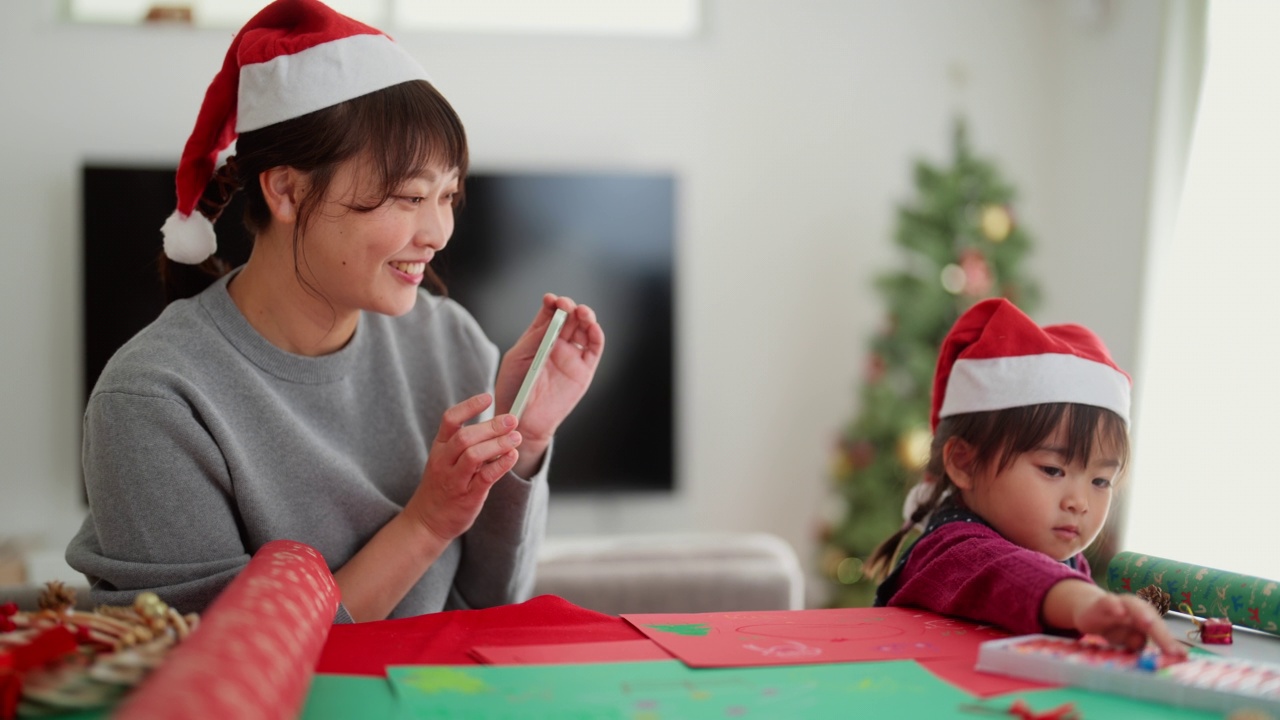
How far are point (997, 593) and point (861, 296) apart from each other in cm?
326

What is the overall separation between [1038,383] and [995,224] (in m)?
2.75

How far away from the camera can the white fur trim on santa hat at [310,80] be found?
1.28m

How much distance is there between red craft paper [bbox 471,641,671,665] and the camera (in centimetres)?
90

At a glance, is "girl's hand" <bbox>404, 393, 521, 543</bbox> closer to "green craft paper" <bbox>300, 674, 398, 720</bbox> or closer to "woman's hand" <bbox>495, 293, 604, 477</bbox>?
"woman's hand" <bbox>495, 293, 604, 477</bbox>

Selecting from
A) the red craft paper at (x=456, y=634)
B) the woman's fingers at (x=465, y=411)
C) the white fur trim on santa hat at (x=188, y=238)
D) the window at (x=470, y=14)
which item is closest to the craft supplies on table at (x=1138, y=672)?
the red craft paper at (x=456, y=634)

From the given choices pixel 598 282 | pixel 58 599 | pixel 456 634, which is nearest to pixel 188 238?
pixel 58 599

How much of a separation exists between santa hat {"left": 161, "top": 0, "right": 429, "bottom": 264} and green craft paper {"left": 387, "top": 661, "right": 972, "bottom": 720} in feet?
2.41

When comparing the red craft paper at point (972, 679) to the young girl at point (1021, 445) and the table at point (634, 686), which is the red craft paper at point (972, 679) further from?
the young girl at point (1021, 445)

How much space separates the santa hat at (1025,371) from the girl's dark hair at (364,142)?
0.69 meters

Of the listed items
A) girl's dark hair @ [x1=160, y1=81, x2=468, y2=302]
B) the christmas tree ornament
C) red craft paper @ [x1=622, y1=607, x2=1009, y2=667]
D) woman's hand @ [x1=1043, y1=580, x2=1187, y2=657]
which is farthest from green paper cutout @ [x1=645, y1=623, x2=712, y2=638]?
the christmas tree ornament

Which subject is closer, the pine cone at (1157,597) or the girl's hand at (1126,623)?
the girl's hand at (1126,623)

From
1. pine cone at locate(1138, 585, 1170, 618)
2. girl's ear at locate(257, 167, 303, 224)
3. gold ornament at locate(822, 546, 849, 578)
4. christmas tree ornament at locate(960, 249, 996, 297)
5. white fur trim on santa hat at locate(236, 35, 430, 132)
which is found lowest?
gold ornament at locate(822, 546, 849, 578)

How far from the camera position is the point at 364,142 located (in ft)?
4.30

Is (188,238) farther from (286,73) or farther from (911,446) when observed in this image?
(911,446)
